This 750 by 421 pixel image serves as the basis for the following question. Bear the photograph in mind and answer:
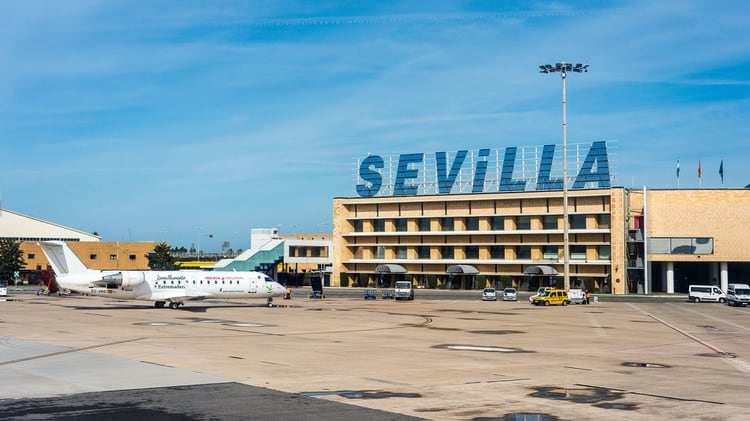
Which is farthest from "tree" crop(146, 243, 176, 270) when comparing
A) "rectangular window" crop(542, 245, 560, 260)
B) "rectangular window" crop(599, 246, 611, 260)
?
"rectangular window" crop(599, 246, 611, 260)

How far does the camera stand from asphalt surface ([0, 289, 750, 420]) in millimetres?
20359

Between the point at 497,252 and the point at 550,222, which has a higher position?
the point at 550,222

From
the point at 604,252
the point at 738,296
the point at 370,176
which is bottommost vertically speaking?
the point at 738,296

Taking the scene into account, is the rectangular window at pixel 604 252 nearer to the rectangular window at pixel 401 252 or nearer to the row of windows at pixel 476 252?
the row of windows at pixel 476 252

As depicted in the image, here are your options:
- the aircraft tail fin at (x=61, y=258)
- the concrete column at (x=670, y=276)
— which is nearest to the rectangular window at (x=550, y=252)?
the concrete column at (x=670, y=276)

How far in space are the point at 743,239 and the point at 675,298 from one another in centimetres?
1861

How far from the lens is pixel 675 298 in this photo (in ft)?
335

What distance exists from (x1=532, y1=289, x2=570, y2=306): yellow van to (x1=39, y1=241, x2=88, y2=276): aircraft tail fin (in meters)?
46.3

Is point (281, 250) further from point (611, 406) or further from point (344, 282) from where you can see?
point (611, 406)

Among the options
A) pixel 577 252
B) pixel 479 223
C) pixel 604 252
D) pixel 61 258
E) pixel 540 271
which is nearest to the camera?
pixel 61 258

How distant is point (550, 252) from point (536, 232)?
3774 mm

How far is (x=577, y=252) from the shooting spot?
388 ft

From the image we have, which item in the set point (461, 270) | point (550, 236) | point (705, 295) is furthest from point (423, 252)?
point (705, 295)

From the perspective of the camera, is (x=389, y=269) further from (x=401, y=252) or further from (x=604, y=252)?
(x=604, y=252)
